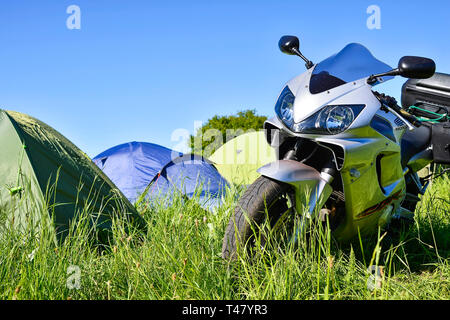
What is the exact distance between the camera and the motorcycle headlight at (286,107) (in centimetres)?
240

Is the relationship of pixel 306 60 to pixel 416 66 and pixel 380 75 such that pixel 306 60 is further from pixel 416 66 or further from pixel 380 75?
pixel 416 66

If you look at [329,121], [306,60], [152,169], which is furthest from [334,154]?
[152,169]

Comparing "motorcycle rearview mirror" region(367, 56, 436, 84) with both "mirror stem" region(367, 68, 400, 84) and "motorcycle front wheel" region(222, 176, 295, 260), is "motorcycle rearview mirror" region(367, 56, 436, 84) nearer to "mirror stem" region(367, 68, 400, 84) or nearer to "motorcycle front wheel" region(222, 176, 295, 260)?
"mirror stem" region(367, 68, 400, 84)

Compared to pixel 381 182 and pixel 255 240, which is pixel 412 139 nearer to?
pixel 381 182

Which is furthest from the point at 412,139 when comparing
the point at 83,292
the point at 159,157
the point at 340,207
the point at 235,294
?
the point at 159,157

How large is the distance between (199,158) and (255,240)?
3.15m

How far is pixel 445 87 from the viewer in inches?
156

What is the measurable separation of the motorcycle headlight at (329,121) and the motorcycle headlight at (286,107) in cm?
6

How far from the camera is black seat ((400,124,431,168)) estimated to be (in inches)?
117

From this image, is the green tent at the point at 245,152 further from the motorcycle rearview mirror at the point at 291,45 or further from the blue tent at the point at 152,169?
the motorcycle rearview mirror at the point at 291,45

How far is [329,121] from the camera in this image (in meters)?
2.32

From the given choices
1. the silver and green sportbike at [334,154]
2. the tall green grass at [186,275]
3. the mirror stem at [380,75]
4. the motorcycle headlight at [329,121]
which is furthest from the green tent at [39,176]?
the mirror stem at [380,75]

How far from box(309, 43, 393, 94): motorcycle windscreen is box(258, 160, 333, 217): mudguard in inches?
16.4

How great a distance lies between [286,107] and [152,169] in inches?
119
